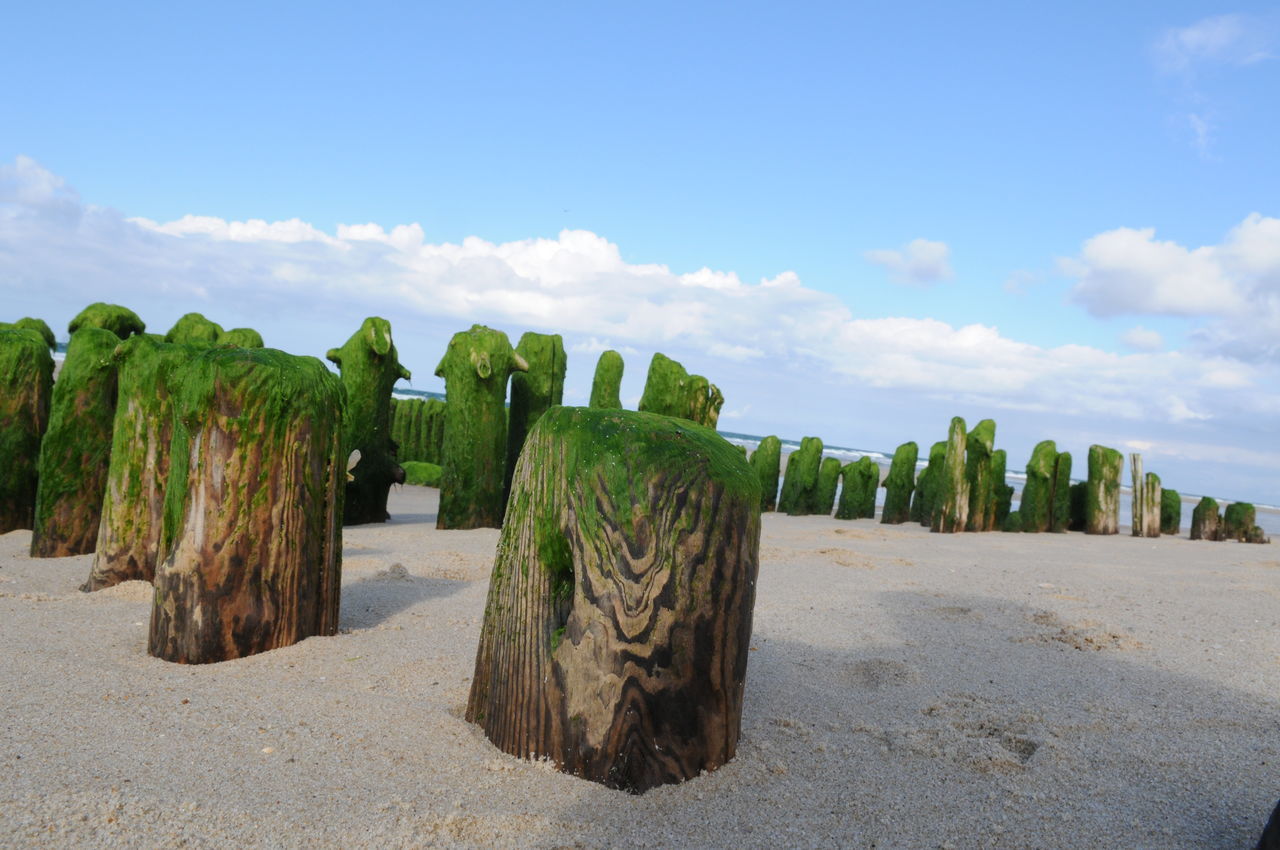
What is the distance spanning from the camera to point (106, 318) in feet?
25.0

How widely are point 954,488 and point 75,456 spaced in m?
9.61

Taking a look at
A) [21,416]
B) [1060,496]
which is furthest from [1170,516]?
[21,416]

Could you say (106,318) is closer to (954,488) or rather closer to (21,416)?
(21,416)

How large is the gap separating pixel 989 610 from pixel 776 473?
32.3 ft

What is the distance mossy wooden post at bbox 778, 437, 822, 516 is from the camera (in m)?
14.9

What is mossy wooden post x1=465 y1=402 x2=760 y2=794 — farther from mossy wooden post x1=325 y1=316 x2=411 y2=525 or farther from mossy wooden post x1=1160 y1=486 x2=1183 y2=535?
mossy wooden post x1=1160 y1=486 x2=1183 y2=535

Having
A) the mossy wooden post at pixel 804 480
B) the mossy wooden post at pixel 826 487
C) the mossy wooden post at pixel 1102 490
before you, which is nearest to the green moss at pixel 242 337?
the mossy wooden post at pixel 804 480

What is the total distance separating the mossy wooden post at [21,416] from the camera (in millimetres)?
6656

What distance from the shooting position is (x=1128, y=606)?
5.68 meters

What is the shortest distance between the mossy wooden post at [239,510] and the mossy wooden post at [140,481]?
1.21 m

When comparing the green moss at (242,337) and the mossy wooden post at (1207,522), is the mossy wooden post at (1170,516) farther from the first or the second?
the green moss at (242,337)

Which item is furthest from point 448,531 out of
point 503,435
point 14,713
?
point 14,713

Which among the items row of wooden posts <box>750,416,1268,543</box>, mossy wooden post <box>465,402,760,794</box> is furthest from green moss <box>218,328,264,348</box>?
row of wooden posts <box>750,416,1268,543</box>

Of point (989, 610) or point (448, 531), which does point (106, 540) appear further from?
point (989, 610)
